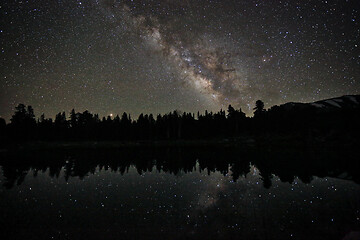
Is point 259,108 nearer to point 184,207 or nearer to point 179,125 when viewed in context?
point 179,125

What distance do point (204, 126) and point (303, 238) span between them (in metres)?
87.3

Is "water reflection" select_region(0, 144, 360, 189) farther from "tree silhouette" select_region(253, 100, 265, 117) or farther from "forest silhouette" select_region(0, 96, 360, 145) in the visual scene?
"tree silhouette" select_region(253, 100, 265, 117)

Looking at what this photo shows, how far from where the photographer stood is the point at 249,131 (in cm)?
8381

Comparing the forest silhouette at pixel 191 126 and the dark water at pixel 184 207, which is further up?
the forest silhouette at pixel 191 126

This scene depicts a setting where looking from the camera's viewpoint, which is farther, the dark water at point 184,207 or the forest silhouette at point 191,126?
the forest silhouette at point 191,126

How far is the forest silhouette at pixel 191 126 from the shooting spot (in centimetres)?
6438

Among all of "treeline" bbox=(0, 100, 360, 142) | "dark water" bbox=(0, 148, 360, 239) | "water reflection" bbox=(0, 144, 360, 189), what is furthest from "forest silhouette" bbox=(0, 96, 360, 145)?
"dark water" bbox=(0, 148, 360, 239)

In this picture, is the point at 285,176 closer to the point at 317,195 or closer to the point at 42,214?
the point at 317,195

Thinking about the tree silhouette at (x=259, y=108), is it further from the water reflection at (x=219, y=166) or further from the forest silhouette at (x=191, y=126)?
the water reflection at (x=219, y=166)

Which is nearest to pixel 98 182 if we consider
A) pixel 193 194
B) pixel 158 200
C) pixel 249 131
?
pixel 158 200

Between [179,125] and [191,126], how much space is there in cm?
680

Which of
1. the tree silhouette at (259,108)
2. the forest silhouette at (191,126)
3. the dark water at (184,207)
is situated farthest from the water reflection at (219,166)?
the tree silhouette at (259,108)

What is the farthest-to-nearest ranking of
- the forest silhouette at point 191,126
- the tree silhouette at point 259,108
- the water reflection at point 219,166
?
the tree silhouette at point 259,108, the forest silhouette at point 191,126, the water reflection at point 219,166

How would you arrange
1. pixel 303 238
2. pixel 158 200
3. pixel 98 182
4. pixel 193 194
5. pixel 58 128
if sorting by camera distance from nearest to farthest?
pixel 303 238, pixel 158 200, pixel 193 194, pixel 98 182, pixel 58 128
